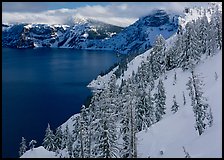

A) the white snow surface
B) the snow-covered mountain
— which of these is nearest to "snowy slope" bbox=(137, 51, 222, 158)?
the snow-covered mountain

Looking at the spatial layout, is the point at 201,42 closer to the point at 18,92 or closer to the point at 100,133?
the point at 100,133

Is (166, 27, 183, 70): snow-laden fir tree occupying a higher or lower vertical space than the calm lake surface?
higher

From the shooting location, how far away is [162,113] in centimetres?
7706

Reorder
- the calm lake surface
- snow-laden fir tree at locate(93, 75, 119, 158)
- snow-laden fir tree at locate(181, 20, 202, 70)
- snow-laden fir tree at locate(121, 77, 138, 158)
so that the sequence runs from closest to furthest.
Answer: snow-laden fir tree at locate(93, 75, 119, 158), snow-laden fir tree at locate(121, 77, 138, 158), snow-laden fir tree at locate(181, 20, 202, 70), the calm lake surface

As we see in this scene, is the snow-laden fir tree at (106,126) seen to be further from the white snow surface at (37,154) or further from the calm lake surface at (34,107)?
the calm lake surface at (34,107)

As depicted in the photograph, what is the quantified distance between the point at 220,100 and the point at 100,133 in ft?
96.7

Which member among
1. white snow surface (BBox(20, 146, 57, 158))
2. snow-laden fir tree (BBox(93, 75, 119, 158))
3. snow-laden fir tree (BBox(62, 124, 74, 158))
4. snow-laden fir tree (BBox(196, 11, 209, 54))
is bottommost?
snow-laden fir tree (BBox(62, 124, 74, 158))

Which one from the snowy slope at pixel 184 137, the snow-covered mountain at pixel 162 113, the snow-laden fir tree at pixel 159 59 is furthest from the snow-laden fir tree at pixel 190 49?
the snowy slope at pixel 184 137

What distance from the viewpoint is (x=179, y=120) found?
60469 mm

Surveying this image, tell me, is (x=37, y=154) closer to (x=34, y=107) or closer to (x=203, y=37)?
(x=203, y=37)

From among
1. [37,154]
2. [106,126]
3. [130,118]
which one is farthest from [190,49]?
[106,126]

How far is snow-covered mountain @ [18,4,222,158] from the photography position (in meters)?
39.2

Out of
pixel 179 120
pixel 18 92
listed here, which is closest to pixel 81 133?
pixel 179 120

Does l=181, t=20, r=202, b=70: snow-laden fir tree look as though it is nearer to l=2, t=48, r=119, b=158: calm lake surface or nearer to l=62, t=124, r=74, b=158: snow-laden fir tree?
l=62, t=124, r=74, b=158: snow-laden fir tree
